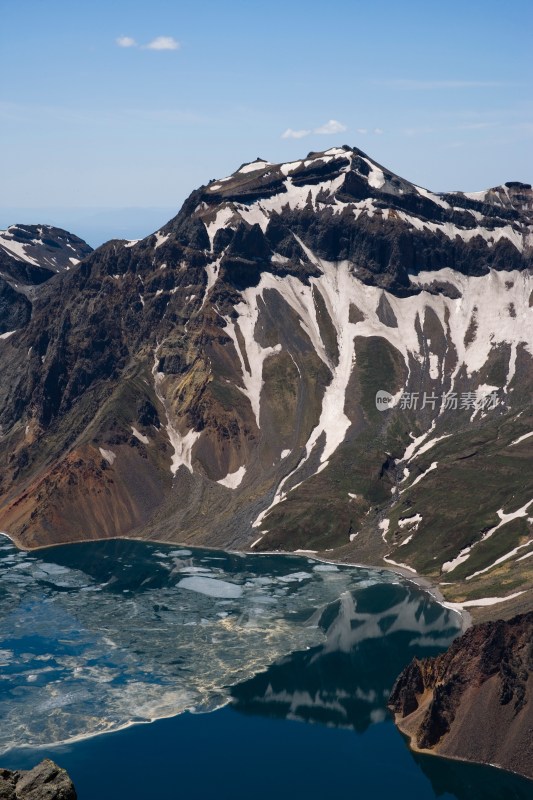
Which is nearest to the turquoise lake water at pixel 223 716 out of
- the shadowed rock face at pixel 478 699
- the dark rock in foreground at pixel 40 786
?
the shadowed rock face at pixel 478 699

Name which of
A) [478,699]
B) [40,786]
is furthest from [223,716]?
[40,786]

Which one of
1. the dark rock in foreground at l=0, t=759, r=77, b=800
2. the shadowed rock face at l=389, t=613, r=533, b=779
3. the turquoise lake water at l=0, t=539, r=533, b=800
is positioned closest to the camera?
the dark rock in foreground at l=0, t=759, r=77, b=800

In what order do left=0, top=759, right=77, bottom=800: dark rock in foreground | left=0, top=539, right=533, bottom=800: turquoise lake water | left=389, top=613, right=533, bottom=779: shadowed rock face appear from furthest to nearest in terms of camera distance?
left=389, top=613, right=533, bottom=779: shadowed rock face, left=0, top=539, right=533, bottom=800: turquoise lake water, left=0, top=759, right=77, bottom=800: dark rock in foreground

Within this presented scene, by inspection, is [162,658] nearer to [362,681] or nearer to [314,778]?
[362,681]

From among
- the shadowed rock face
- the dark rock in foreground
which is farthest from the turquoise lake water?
→ the dark rock in foreground

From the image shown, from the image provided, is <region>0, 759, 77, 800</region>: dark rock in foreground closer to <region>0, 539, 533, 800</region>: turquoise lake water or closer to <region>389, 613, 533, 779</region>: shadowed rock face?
<region>0, 539, 533, 800</region>: turquoise lake water
